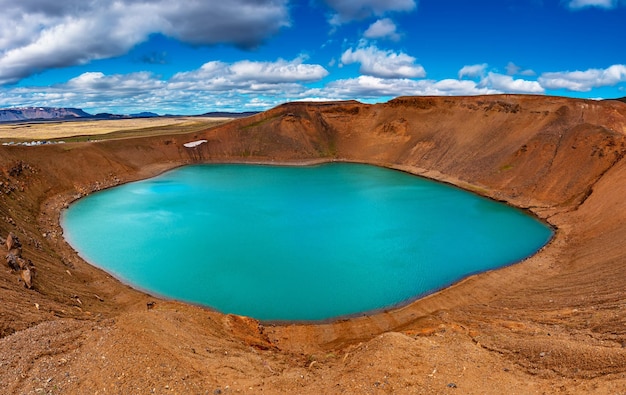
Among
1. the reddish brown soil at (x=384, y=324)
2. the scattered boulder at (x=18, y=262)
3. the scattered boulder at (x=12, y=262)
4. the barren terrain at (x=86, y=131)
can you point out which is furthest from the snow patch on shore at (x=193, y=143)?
the scattered boulder at (x=12, y=262)

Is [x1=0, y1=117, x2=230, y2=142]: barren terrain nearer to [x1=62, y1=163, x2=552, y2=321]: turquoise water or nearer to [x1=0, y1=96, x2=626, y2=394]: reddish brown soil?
[x1=0, y1=96, x2=626, y2=394]: reddish brown soil

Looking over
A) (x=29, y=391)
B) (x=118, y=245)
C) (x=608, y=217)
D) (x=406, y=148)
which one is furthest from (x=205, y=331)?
(x=406, y=148)

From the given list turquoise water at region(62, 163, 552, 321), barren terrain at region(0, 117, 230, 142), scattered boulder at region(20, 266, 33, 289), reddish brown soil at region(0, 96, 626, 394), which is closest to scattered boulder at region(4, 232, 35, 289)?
scattered boulder at region(20, 266, 33, 289)

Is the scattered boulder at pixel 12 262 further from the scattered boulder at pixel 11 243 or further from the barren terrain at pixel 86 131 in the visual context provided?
the barren terrain at pixel 86 131

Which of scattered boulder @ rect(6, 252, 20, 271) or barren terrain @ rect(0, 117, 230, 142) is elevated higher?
barren terrain @ rect(0, 117, 230, 142)

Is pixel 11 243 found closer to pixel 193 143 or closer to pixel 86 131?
pixel 193 143
